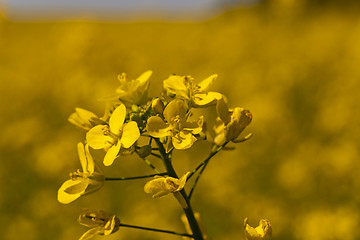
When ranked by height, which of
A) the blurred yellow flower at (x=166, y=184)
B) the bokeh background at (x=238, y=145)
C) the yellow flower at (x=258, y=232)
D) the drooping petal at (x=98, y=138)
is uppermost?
the drooping petal at (x=98, y=138)

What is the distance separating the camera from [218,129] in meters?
2.09

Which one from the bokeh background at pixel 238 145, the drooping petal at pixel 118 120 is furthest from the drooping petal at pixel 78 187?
the bokeh background at pixel 238 145

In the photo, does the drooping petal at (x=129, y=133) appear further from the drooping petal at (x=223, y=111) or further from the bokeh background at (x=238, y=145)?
the bokeh background at (x=238, y=145)

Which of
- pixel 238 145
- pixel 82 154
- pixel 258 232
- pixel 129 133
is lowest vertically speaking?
pixel 238 145

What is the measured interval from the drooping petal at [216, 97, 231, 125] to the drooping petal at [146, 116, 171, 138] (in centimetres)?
23

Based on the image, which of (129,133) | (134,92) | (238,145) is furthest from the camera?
(238,145)

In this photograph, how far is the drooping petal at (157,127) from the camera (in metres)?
1.87

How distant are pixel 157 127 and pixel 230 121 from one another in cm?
33

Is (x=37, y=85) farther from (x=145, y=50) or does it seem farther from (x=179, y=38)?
(x=179, y=38)

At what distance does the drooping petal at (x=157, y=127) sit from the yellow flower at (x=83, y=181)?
0.91ft

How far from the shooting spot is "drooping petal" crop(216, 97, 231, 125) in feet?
6.35

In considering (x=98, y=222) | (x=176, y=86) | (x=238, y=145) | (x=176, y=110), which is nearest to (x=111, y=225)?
(x=98, y=222)

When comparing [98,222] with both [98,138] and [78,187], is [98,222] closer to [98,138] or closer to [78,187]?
[78,187]

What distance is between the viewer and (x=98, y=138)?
6.39 feet
